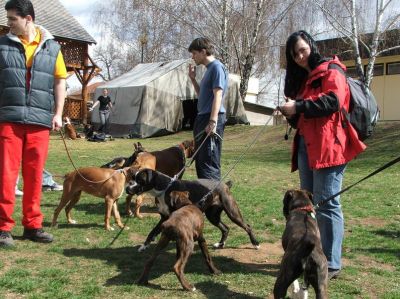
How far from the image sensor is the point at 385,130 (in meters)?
19.8

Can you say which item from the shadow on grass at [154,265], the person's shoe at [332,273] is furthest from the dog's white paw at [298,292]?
the shadow on grass at [154,265]

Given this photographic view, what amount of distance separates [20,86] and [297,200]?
3.11m

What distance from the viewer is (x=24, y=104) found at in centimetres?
527

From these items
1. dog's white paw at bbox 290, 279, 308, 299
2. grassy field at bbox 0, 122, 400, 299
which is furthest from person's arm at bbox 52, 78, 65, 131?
dog's white paw at bbox 290, 279, 308, 299

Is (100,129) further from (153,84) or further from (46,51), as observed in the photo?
(46,51)

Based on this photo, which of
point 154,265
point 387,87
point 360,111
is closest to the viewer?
point 360,111

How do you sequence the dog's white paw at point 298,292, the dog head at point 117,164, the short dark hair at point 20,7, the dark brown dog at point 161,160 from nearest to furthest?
the dog's white paw at point 298,292
the short dark hair at point 20,7
the dog head at point 117,164
the dark brown dog at point 161,160

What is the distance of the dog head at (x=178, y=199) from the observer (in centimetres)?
527

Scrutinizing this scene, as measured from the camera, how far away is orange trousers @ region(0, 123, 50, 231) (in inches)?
207

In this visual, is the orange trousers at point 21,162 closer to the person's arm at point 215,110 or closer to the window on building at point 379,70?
the person's arm at point 215,110

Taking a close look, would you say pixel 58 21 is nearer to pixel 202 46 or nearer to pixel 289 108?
pixel 202 46

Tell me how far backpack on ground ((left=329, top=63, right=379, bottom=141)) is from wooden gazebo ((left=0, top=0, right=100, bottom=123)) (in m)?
26.9

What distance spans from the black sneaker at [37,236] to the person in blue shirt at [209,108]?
1925 mm

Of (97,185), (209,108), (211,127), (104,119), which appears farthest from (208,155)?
(104,119)
